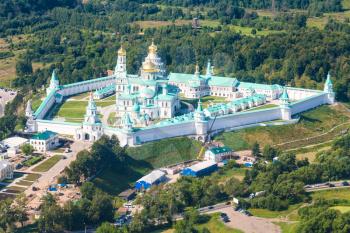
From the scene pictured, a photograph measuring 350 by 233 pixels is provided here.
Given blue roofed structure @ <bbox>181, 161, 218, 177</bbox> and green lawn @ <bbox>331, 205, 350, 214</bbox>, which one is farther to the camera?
blue roofed structure @ <bbox>181, 161, 218, 177</bbox>

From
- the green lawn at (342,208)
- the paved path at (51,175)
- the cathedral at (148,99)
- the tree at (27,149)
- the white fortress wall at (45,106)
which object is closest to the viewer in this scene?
the green lawn at (342,208)

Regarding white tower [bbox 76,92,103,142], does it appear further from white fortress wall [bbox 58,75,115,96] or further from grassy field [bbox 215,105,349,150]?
white fortress wall [bbox 58,75,115,96]

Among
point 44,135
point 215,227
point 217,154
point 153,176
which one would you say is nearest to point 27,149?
point 44,135

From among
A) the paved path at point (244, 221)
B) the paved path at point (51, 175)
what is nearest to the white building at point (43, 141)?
the paved path at point (51, 175)

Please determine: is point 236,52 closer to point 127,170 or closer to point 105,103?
point 105,103

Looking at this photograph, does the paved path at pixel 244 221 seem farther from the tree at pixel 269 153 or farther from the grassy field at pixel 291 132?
the grassy field at pixel 291 132

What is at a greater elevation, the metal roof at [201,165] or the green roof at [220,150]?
the green roof at [220,150]

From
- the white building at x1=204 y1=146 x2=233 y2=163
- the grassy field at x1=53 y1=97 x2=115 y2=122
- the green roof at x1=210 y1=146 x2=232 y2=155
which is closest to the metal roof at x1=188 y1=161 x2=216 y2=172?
the white building at x1=204 y1=146 x2=233 y2=163

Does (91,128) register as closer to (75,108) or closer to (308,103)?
(75,108)
